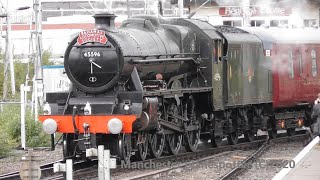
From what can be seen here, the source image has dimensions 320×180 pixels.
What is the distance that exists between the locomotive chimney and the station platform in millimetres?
4832

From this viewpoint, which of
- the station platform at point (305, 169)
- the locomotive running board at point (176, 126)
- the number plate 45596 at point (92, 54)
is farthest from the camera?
the locomotive running board at point (176, 126)

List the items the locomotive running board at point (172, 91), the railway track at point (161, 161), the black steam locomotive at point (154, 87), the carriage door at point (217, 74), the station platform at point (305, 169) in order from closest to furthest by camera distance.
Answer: the station platform at point (305, 169)
the railway track at point (161, 161)
the black steam locomotive at point (154, 87)
the locomotive running board at point (172, 91)
the carriage door at point (217, 74)

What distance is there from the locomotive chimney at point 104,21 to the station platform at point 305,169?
483 cm

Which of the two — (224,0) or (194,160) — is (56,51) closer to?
(224,0)

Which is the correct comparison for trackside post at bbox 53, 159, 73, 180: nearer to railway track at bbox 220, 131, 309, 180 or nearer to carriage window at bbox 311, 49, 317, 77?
railway track at bbox 220, 131, 309, 180

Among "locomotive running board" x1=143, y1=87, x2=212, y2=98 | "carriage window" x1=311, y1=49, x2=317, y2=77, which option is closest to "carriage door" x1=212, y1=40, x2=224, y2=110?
"locomotive running board" x1=143, y1=87, x2=212, y2=98

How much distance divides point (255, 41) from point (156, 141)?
5761 mm

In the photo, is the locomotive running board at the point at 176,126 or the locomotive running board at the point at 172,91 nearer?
the locomotive running board at the point at 172,91

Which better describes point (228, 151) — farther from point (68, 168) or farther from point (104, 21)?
point (68, 168)

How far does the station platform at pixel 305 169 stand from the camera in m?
11.3

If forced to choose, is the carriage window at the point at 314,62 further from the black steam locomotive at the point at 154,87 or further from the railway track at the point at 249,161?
the black steam locomotive at the point at 154,87

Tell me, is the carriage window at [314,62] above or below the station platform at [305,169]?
above

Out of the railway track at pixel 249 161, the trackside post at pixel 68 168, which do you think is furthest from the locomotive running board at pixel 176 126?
the trackside post at pixel 68 168

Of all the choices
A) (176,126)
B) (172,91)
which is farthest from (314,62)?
(172,91)
